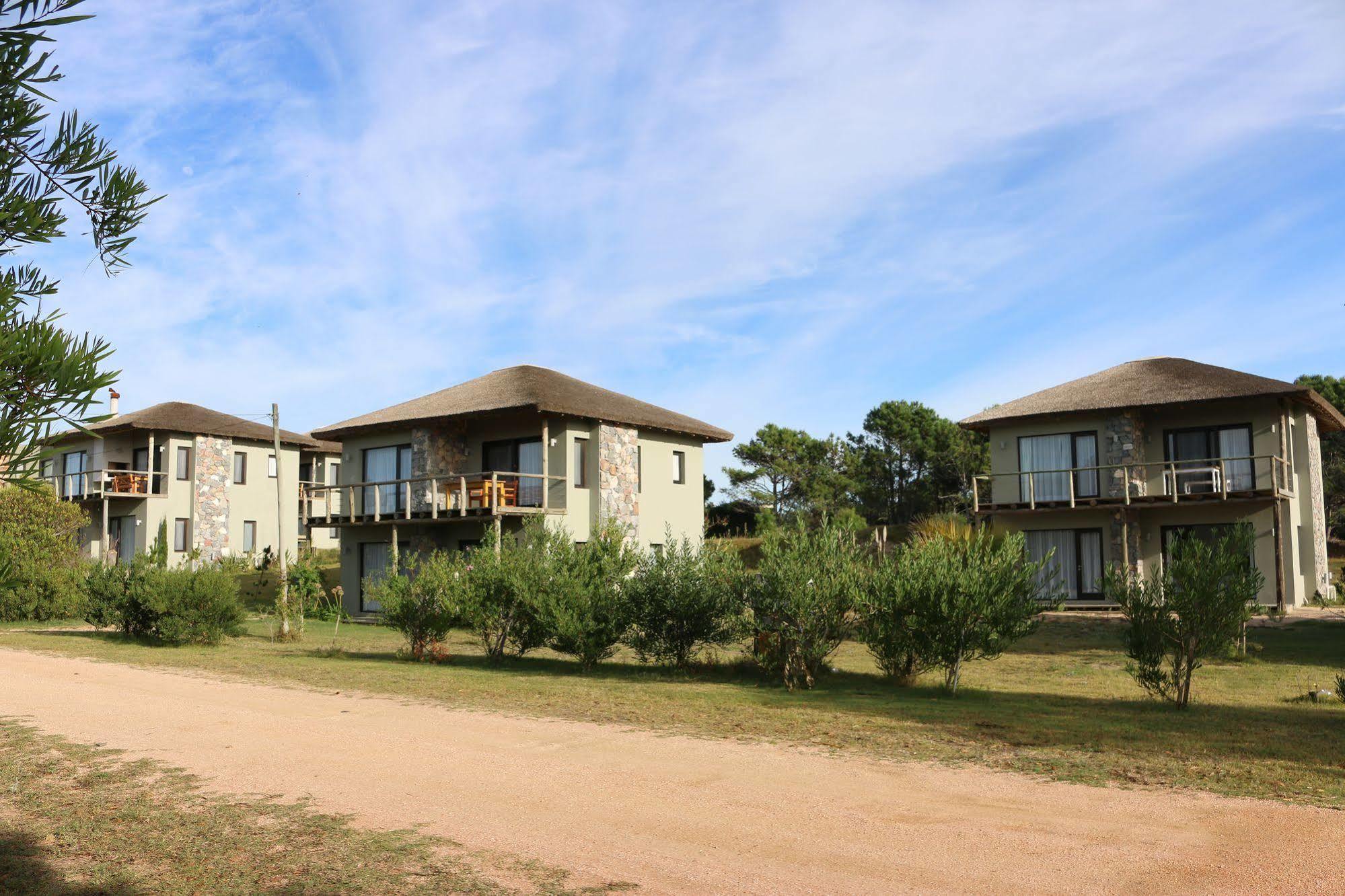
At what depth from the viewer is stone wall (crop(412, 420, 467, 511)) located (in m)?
30.2

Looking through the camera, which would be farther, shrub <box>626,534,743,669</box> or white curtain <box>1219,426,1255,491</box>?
white curtain <box>1219,426,1255,491</box>

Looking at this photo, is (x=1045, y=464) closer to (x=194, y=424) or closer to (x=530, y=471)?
(x=530, y=471)

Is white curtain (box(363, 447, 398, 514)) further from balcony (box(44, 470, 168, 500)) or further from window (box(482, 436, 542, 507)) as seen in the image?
balcony (box(44, 470, 168, 500))

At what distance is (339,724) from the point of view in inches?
429

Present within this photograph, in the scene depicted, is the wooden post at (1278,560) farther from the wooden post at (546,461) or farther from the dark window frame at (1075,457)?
the wooden post at (546,461)

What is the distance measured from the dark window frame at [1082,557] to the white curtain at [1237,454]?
3629mm

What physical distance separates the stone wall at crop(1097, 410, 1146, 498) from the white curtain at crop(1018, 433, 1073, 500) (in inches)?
52.1

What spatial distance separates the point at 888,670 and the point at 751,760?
6259 mm

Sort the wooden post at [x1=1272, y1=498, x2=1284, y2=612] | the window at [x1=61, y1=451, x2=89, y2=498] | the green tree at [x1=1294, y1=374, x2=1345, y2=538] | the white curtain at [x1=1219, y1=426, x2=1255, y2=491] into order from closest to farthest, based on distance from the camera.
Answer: the wooden post at [x1=1272, y1=498, x2=1284, y2=612], the white curtain at [x1=1219, y1=426, x2=1255, y2=491], the window at [x1=61, y1=451, x2=89, y2=498], the green tree at [x1=1294, y1=374, x2=1345, y2=538]

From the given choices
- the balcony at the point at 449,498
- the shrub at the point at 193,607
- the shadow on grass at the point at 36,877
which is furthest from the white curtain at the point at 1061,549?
the shadow on grass at the point at 36,877

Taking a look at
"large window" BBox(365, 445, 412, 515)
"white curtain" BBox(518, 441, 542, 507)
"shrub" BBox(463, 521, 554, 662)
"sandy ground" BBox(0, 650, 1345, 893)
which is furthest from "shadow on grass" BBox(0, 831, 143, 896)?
"large window" BBox(365, 445, 412, 515)

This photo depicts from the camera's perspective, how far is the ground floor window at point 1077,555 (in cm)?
3044

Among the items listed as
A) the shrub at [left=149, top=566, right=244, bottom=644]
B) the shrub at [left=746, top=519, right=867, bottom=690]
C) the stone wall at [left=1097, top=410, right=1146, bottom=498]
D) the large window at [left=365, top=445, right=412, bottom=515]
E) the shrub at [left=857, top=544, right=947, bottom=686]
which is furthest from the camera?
the large window at [left=365, top=445, right=412, bottom=515]

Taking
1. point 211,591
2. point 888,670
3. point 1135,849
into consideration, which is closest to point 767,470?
point 211,591
